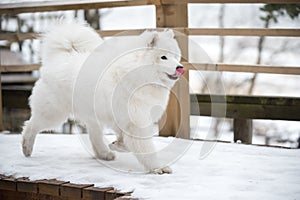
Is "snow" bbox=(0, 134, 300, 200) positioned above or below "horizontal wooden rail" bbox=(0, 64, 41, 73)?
below

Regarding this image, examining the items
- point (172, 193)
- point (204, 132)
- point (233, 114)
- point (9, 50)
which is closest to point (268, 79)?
point (204, 132)

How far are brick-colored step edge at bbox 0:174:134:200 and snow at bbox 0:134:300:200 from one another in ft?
0.23

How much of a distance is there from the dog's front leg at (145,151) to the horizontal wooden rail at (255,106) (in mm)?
1409

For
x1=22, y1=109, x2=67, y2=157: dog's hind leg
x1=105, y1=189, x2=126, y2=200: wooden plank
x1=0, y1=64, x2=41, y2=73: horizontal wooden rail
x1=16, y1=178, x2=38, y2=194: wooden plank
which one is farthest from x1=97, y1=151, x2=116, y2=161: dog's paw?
x1=0, y1=64, x2=41, y2=73: horizontal wooden rail

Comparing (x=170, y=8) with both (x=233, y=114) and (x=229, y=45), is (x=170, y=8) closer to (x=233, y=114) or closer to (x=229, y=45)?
(x=233, y=114)

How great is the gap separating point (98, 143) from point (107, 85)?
1.83 feet

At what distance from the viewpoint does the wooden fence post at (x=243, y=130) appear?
3914mm

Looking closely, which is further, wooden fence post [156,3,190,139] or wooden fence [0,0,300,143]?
wooden fence post [156,3,190,139]

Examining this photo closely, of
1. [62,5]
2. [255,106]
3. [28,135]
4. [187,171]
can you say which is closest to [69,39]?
[28,135]

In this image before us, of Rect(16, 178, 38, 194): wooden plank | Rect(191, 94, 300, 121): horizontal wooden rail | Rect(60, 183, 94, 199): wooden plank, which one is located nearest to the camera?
Rect(60, 183, 94, 199): wooden plank

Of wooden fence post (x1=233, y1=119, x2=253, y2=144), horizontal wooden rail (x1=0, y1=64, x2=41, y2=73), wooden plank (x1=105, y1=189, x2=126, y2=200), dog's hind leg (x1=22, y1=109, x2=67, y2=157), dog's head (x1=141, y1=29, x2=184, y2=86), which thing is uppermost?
dog's head (x1=141, y1=29, x2=184, y2=86)

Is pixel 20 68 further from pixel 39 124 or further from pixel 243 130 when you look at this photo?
pixel 243 130

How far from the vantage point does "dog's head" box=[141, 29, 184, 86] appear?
2605 mm

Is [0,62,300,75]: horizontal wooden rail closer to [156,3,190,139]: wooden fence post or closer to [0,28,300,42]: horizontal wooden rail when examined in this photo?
[156,3,190,139]: wooden fence post
